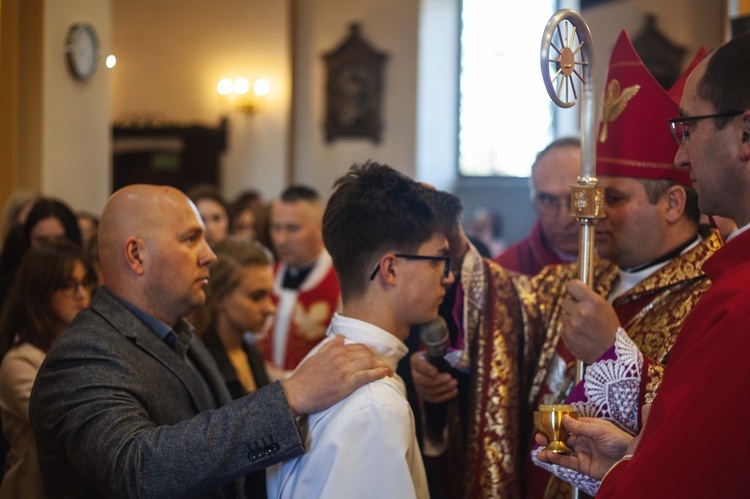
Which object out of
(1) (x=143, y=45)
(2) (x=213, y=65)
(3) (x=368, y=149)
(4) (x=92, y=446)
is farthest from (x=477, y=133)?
(4) (x=92, y=446)

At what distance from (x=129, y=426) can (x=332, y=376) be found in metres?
0.47

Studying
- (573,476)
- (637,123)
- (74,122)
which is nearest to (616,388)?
(573,476)

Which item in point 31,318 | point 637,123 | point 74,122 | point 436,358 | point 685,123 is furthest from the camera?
point 74,122

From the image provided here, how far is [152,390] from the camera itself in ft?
7.16

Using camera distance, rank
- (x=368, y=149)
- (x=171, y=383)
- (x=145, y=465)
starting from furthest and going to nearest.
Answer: (x=368, y=149) → (x=171, y=383) → (x=145, y=465)

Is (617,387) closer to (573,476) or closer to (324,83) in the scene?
(573,476)

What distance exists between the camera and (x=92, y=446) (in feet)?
6.43

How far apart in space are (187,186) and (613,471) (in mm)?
10429

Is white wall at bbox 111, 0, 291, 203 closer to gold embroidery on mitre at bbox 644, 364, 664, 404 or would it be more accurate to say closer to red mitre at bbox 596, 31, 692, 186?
red mitre at bbox 596, 31, 692, 186

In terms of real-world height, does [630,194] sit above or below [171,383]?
above

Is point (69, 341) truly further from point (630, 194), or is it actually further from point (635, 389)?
point (630, 194)

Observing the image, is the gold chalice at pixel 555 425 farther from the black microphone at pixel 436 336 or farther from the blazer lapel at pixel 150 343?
the blazer lapel at pixel 150 343

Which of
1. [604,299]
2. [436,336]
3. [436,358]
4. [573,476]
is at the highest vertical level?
[604,299]

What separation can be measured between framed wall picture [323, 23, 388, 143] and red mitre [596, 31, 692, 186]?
863 cm
